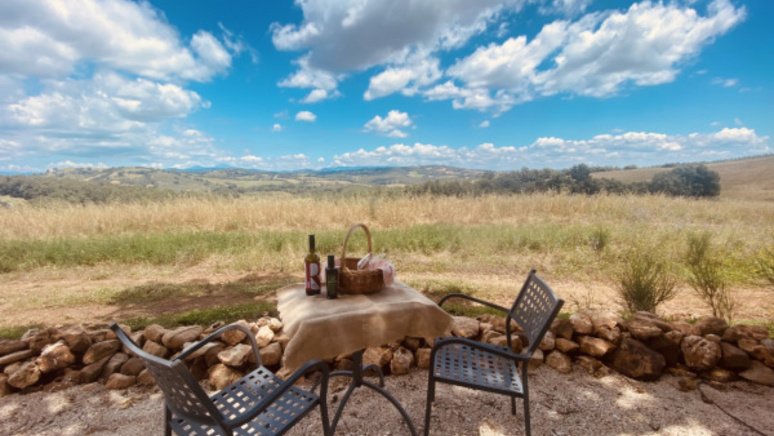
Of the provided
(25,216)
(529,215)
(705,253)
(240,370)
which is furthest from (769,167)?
(25,216)

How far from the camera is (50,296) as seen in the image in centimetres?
431

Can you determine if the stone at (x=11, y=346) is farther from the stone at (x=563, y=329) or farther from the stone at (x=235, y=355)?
the stone at (x=563, y=329)

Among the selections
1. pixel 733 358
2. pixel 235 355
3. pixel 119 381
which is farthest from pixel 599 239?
pixel 119 381

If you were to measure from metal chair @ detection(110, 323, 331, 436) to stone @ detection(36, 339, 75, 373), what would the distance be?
1.65 meters

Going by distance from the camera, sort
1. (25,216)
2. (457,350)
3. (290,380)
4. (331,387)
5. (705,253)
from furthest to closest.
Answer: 1. (25,216)
2. (705,253)
3. (331,387)
4. (457,350)
5. (290,380)

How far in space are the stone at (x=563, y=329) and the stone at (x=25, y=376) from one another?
3739 mm

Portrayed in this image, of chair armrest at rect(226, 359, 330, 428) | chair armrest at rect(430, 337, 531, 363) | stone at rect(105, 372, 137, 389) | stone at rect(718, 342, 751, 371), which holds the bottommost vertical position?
stone at rect(718, 342, 751, 371)

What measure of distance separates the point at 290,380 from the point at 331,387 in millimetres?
1303

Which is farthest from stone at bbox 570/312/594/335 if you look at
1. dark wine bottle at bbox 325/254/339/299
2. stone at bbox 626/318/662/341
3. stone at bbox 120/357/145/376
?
stone at bbox 120/357/145/376

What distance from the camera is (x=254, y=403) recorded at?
176 centimetres

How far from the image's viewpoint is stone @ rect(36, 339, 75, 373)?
102 inches

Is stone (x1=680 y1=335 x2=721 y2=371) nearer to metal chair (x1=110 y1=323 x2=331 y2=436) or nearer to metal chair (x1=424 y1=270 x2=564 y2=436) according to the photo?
metal chair (x1=424 y1=270 x2=564 y2=436)

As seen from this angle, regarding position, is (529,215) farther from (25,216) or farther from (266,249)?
(25,216)

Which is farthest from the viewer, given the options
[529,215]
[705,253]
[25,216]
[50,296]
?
[529,215]
